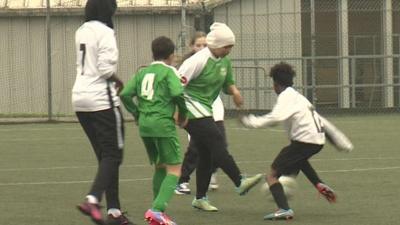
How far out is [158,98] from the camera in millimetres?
9438

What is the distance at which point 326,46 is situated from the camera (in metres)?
30.3

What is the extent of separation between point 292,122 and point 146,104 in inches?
63.5

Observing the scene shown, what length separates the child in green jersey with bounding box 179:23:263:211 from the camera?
10.7 meters

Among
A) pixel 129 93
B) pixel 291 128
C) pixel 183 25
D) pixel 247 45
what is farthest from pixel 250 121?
pixel 247 45

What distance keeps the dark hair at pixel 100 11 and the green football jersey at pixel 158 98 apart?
1.74ft

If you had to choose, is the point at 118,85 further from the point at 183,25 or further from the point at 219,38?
the point at 183,25

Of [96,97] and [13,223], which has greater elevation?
[96,97]

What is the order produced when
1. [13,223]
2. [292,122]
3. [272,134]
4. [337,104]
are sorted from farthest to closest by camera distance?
1. [337,104]
2. [272,134]
3. [292,122]
4. [13,223]

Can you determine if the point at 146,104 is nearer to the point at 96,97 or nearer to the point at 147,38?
the point at 96,97

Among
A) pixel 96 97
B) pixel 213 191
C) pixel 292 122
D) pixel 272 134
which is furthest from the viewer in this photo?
pixel 272 134

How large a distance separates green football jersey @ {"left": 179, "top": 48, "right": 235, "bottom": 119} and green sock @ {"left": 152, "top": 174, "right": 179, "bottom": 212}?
1.36m

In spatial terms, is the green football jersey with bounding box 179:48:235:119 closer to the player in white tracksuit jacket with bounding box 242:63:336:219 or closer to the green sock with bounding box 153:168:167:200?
the player in white tracksuit jacket with bounding box 242:63:336:219

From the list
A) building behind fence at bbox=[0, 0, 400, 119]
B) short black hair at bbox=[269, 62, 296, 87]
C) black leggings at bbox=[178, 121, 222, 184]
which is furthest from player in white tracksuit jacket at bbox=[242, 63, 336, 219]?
building behind fence at bbox=[0, 0, 400, 119]

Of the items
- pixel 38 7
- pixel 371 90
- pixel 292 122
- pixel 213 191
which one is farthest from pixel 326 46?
pixel 292 122
